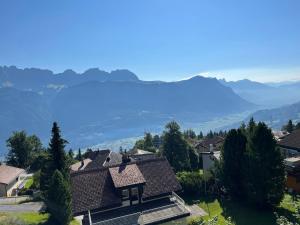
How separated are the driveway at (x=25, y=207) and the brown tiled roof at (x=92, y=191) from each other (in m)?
9.50

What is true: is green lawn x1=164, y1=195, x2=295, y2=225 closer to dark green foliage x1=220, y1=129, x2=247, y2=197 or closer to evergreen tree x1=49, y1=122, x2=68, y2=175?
dark green foliage x1=220, y1=129, x2=247, y2=197

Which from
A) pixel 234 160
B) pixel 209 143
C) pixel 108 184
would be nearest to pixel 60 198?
pixel 108 184

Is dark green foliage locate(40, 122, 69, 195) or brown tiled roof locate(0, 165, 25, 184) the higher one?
dark green foliage locate(40, 122, 69, 195)

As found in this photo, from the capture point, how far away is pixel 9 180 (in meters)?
71.7

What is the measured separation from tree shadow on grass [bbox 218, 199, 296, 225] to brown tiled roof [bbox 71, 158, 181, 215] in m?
7.66

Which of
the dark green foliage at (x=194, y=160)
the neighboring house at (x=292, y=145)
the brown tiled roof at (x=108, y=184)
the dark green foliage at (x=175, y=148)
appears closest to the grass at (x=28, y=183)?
the brown tiled roof at (x=108, y=184)

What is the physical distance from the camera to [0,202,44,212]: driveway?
50.6 metres

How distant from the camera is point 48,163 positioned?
148 ft

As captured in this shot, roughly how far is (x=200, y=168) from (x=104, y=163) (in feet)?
71.3

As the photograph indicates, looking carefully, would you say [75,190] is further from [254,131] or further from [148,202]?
[254,131]

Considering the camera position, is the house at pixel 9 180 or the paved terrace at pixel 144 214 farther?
the house at pixel 9 180

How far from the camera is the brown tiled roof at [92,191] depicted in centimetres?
4288

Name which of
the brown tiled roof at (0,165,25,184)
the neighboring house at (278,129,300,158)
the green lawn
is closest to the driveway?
the brown tiled roof at (0,165,25,184)

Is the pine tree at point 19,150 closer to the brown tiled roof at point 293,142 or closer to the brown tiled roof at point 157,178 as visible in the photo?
the brown tiled roof at point 157,178
